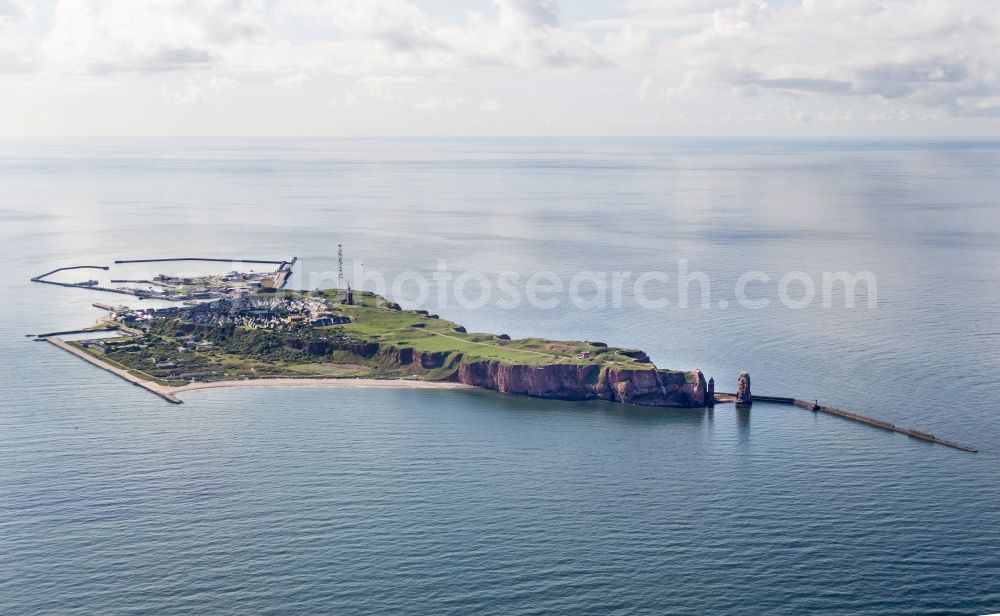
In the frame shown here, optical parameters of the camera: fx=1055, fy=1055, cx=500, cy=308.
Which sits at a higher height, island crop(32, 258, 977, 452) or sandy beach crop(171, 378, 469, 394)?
island crop(32, 258, 977, 452)

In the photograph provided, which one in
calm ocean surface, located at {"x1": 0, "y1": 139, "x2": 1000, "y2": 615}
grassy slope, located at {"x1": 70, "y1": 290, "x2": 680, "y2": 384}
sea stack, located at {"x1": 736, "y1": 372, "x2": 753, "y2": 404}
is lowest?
calm ocean surface, located at {"x1": 0, "y1": 139, "x2": 1000, "y2": 615}

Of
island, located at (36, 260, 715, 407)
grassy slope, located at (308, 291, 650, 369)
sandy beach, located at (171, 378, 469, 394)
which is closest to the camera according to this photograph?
island, located at (36, 260, 715, 407)

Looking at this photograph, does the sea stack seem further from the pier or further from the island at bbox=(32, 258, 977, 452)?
the pier

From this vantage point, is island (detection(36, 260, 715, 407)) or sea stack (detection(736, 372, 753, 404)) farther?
island (detection(36, 260, 715, 407))

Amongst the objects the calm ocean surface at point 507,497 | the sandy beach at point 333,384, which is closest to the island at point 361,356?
the sandy beach at point 333,384

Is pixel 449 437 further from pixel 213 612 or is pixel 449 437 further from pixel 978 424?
pixel 978 424

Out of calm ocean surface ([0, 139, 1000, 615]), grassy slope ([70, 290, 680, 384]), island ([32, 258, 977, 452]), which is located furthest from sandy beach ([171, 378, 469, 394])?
calm ocean surface ([0, 139, 1000, 615])

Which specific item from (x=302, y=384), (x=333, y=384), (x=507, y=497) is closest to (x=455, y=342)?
(x=333, y=384)

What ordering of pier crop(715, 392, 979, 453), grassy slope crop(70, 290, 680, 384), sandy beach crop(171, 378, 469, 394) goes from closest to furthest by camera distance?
pier crop(715, 392, 979, 453)
sandy beach crop(171, 378, 469, 394)
grassy slope crop(70, 290, 680, 384)

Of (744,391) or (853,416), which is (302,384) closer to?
(744,391)
